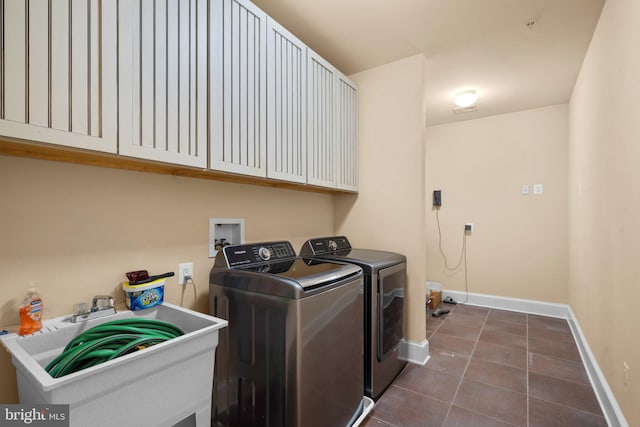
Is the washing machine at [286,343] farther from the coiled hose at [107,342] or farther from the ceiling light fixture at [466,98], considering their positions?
the ceiling light fixture at [466,98]

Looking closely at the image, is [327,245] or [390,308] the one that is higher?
[327,245]

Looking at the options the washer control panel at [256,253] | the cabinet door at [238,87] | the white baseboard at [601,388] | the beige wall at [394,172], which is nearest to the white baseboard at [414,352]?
the beige wall at [394,172]

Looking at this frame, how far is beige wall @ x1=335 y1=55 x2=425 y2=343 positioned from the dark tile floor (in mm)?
399

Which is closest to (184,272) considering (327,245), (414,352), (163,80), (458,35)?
(163,80)

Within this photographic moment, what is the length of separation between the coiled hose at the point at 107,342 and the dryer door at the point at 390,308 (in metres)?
1.27

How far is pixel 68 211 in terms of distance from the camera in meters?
1.17

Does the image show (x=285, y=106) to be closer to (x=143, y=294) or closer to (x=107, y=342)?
(x=143, y=294)

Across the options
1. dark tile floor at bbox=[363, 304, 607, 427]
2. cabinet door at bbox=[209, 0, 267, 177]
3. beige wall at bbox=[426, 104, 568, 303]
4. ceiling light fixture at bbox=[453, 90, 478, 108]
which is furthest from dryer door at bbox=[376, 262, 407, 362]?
beige wall at bbox=[426, 104, 568, 303]

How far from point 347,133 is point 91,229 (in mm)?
1888

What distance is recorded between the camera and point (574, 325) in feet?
9.55

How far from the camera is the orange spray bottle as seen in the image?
0.98 m

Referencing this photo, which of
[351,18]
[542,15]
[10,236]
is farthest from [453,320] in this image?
[10,236]

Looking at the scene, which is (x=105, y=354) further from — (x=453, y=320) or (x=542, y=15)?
(x=453, y=320)

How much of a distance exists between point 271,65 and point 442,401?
2.36m
